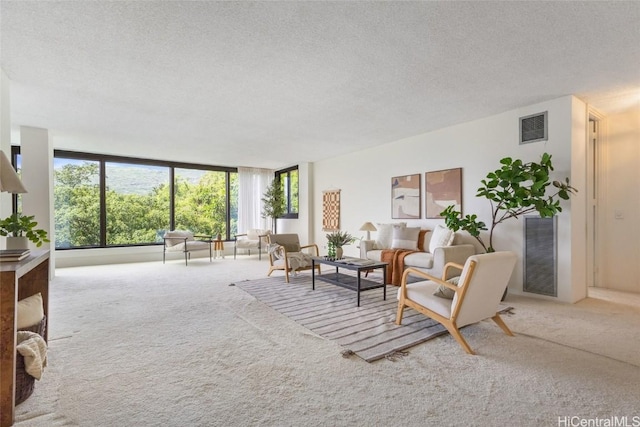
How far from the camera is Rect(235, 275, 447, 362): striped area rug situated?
8.75 ft

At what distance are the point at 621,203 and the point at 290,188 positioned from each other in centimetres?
716

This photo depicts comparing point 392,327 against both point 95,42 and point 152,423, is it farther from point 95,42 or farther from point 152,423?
point 95,42

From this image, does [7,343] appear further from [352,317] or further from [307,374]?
[352,317]

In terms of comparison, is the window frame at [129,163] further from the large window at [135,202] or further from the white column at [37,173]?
the white column at [37,173]

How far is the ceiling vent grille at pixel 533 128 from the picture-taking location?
4.09 m

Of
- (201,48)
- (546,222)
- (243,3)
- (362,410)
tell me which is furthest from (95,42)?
(546,222)

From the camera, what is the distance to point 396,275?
4.92 m

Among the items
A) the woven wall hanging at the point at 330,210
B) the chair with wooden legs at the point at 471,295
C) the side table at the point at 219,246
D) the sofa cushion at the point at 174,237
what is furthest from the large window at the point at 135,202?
the chair with wooden legs at the point at 471,295

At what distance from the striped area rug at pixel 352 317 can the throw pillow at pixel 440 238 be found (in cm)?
93

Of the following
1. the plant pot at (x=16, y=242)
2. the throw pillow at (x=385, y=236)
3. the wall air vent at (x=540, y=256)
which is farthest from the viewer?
the throw pillow at (x=385, y=236)

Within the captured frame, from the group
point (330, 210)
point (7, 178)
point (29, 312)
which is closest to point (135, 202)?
point (330, 210)

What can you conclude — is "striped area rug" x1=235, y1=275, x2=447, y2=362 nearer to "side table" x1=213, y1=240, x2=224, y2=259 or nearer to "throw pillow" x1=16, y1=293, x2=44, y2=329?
"throw pillow" x1=16, y1=293, x2=44, y2=329

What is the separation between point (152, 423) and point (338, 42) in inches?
115

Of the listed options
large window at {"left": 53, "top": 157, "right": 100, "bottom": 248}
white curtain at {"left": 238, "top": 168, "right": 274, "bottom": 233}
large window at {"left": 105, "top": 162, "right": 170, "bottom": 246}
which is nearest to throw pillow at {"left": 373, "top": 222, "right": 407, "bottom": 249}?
white curtain at {"left": 238, "top": 168, "right": 274, "bottom": 233}
